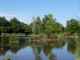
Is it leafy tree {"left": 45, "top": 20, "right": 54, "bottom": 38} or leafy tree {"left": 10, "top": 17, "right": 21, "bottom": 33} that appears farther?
leafy tree {"left": 10, "top": 17, "right": 21, "bottom": 33}

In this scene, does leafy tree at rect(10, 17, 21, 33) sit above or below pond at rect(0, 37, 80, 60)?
above

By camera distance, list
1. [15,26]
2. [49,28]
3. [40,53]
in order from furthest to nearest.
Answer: [15,26], [49,28], [40,53]

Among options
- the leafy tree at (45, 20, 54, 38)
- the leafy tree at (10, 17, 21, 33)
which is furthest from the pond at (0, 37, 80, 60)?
the leafy tree at (10, 17, 21, 33)

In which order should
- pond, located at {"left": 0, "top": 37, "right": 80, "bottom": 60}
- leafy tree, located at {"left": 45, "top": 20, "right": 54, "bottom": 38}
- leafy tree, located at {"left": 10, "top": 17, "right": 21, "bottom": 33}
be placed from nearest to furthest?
1. pond, located at {"left": 0, "top": 37, "right": 80, "bottom": 60}
2. leafy tree, located at {"left": 45, "top": 20, "right": 54, "bottom": 38}
3. leafy tree, located at {"left": 10, "top": 17, "right": 21, "bottom": 33}

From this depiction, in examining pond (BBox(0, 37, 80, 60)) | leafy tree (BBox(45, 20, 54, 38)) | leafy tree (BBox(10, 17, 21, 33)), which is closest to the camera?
pond (BBox(0, 37, 80, 60))

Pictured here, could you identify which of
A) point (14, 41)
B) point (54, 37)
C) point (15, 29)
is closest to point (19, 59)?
point (14, 41)

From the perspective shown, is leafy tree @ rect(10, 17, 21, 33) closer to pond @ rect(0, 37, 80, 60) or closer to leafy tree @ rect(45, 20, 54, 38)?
leafy tree @ rect(45, 20, 54, 38)

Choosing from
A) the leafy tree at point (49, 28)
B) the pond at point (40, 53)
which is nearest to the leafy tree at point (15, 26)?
the leafy tree at point (49, 28)

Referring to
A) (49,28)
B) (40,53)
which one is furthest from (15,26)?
(40,53)

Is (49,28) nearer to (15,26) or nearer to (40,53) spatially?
(40,53)

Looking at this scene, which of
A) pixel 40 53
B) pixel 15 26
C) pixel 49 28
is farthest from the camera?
pixel 15 26

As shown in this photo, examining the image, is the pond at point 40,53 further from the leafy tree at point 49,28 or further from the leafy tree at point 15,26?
the leafy tree at point 15,26

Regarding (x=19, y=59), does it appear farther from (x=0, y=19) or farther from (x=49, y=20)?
(x=0, y=19)

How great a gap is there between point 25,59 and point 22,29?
71987 mm
